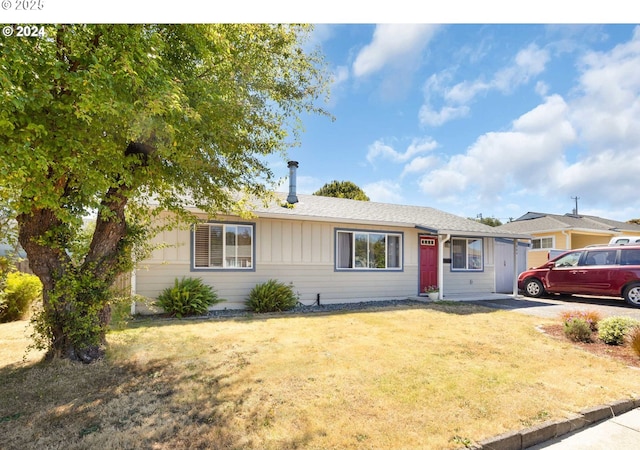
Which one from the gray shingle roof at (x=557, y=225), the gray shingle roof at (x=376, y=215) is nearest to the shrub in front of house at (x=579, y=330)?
the gray shingle roof at (x=376, y=215)

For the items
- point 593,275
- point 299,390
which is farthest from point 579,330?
point 593,275

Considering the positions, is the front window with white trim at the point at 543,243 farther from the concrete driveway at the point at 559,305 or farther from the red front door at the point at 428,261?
the red front door at the point at 428,261

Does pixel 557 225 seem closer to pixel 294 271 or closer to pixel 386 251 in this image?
pixel 386 251

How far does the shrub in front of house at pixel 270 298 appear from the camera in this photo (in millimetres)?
9148

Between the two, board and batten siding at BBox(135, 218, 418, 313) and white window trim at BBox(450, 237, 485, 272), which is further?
white window trim at BBox(450, 237, 485, 272)

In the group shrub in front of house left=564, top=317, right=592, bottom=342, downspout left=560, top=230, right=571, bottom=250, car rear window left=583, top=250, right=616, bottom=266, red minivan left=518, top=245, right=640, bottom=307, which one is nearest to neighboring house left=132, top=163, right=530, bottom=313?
red minivan left=518, top=245, right=640, bottom=307

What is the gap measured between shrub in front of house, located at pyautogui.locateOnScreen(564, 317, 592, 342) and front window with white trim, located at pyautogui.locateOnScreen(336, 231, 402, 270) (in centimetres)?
600

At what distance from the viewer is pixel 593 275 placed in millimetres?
11414

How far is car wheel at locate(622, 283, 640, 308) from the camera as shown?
1046cm

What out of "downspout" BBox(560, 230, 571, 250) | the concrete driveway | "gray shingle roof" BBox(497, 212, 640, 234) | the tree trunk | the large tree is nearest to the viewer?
the large tree

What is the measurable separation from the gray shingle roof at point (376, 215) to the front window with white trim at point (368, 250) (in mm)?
618

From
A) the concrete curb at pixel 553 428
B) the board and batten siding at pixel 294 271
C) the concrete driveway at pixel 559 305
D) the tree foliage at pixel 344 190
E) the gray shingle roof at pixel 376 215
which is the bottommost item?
the concrete driveway at pixel 559 305

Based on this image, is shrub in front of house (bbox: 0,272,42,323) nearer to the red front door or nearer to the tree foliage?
the red front door
